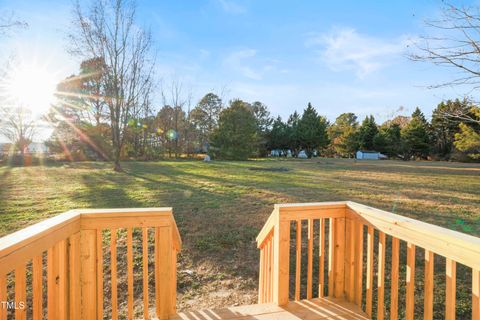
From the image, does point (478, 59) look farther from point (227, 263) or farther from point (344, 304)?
point (227, 263)

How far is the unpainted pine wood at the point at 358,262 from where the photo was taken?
1988 millimetres

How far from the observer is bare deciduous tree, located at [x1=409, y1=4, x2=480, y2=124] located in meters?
4.25

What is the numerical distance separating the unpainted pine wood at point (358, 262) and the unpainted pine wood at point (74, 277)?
201 cm

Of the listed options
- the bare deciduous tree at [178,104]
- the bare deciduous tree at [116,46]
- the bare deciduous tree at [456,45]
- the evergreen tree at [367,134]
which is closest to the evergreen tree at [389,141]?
the evergreen tree at [367,134]

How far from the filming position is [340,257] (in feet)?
6.93

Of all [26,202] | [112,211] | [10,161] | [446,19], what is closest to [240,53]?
[446,19]

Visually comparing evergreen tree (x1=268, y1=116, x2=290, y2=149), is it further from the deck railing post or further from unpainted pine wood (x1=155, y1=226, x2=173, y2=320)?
unpainted pine wood (x1=155, y1=226, x2=173, y2=320)

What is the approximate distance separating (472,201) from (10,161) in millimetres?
26474

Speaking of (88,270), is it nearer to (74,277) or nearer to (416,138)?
(74,277)

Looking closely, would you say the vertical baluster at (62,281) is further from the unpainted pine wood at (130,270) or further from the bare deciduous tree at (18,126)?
the bare deciduous tree at (18,126)

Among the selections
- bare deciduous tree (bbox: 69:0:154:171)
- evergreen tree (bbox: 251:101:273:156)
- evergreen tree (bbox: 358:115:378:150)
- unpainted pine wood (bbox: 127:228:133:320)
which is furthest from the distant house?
unpainted pine wood (bbox: 127:228:133:320)

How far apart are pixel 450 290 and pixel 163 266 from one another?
1.68 metres

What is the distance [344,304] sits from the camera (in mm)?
2082

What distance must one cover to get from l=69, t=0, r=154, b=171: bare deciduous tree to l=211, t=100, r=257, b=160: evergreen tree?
11.1 m
